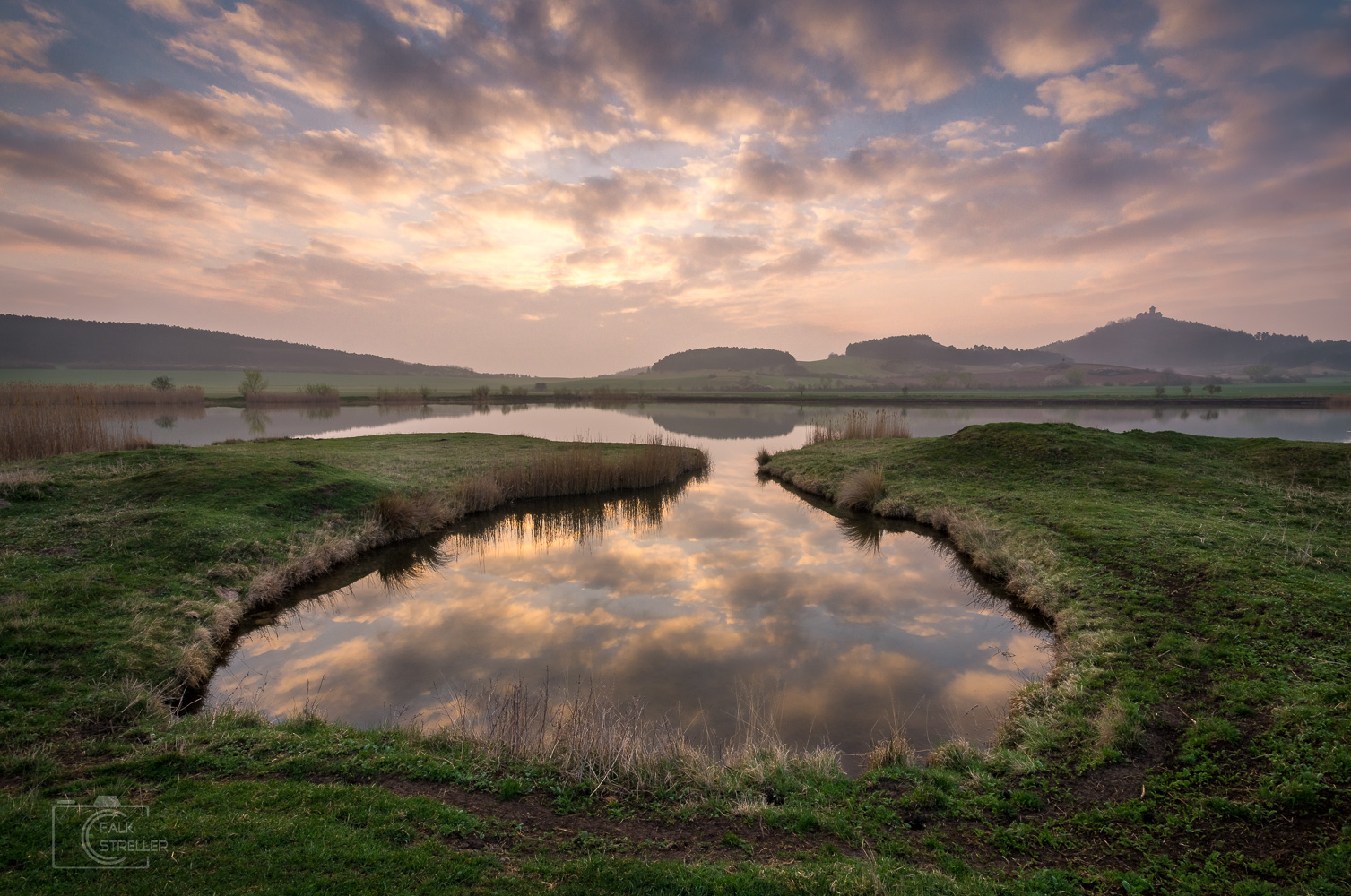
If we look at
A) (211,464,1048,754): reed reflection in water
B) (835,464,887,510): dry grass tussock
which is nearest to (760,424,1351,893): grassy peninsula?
(211,464,1048,754): reed reflection in water

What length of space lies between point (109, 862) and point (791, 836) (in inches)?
212

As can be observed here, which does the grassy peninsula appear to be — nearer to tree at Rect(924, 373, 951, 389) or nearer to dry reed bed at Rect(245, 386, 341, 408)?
dry reed bed at Rect(245, 386, 341, 408)

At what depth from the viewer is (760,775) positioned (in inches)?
230

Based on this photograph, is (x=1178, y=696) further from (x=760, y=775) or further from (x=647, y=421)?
(x=647, y=421)

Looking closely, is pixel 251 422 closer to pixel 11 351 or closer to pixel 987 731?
pixel 987 731

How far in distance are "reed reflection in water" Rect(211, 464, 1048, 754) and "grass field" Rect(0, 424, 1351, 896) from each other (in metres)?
1.17

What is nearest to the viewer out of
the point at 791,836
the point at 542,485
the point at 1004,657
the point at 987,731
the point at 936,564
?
the point at 791,836

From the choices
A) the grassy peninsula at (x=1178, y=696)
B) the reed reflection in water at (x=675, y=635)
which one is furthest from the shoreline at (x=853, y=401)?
the grassy peninsula at (x=1178, y=696)

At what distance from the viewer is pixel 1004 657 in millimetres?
9758

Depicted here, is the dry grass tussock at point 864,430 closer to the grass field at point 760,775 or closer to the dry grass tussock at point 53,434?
the grass field at point 760,775

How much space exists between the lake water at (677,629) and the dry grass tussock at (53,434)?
18433 mm

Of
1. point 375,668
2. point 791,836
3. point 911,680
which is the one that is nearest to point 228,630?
point 375,668

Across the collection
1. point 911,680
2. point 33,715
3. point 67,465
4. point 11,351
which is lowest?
point 911,680

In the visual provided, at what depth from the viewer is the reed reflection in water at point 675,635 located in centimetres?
831
